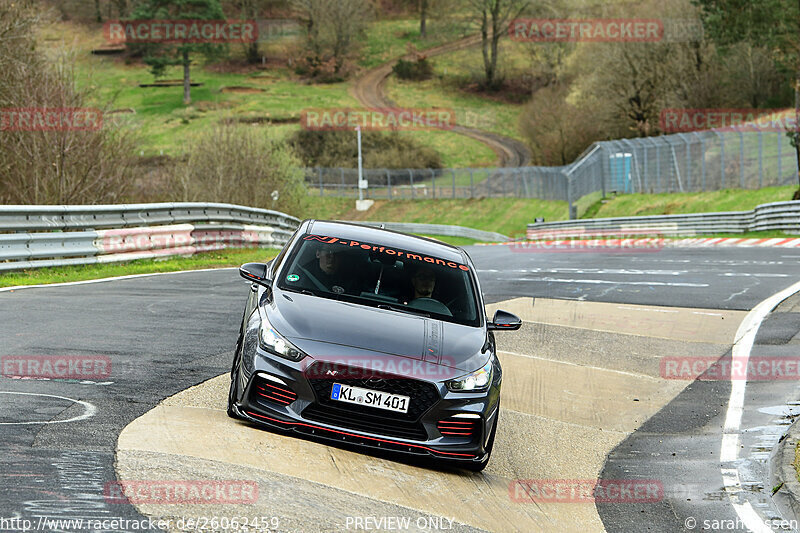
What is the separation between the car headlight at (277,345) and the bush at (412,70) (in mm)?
120434

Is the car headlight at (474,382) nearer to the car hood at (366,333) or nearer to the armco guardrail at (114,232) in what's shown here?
the car hood at (366,333)

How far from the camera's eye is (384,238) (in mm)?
8367

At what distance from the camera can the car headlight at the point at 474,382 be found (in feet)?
22.0

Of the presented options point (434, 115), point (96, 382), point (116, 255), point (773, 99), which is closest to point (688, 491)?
point (96, 382)

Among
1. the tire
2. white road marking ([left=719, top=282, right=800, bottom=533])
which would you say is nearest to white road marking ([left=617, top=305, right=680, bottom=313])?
white road marking ([left=719, top=282, right=800, bottom=533])

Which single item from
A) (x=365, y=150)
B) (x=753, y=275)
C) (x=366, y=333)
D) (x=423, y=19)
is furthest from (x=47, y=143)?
(x=423, y=19)

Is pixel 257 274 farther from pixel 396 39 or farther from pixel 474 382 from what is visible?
pixel 396 39

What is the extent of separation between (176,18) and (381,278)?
112151mm

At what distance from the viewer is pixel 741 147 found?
136 ft

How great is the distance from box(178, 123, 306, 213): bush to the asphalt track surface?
21125 mm

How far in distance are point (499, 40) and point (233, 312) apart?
118144mm

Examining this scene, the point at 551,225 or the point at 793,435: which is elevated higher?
the point at 793,435

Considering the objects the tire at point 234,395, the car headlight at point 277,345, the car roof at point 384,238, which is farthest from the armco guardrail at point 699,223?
the car headlight at point 277,345

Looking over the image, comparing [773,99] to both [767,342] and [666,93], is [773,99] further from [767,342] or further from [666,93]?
[767,342]
